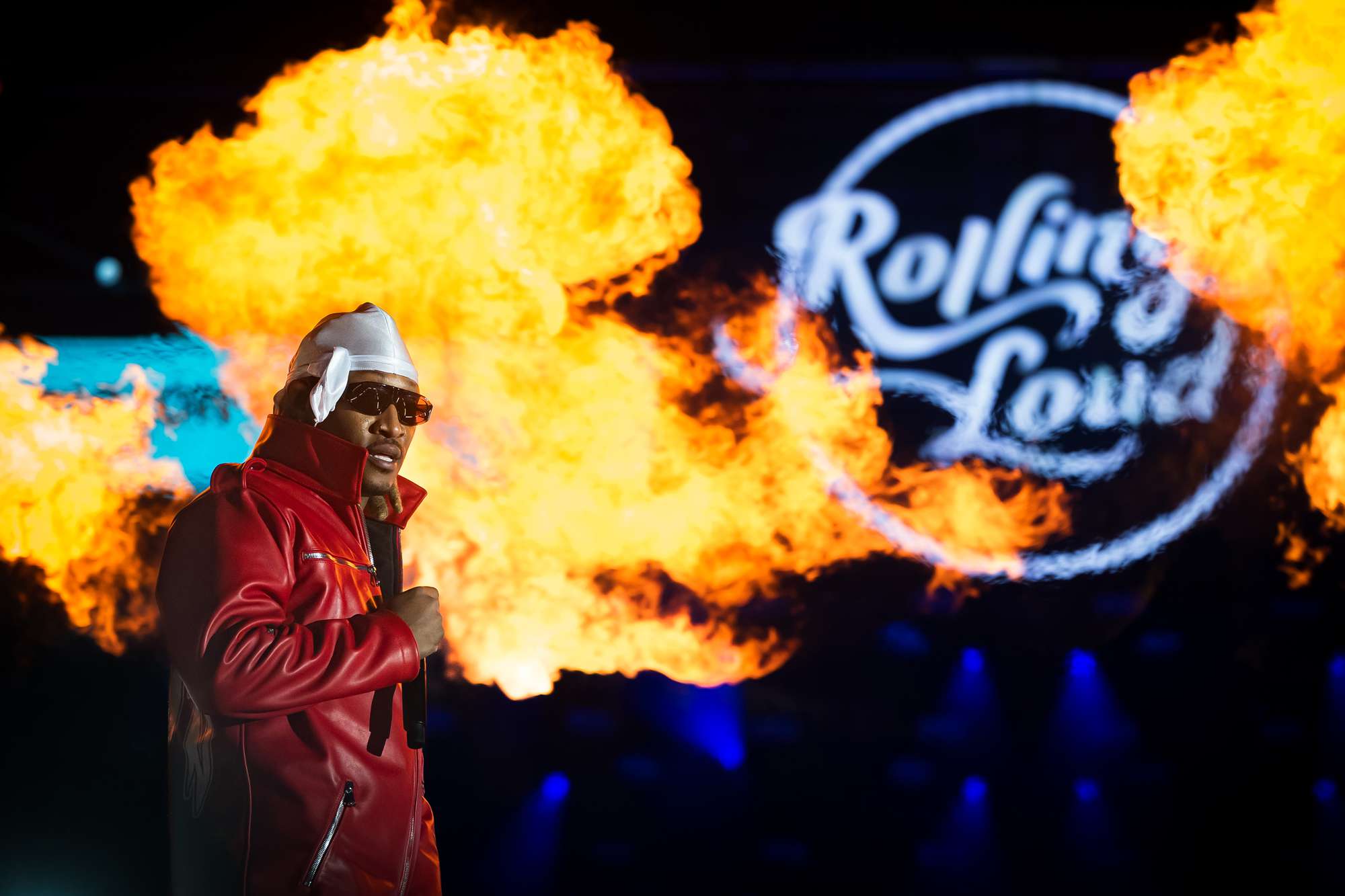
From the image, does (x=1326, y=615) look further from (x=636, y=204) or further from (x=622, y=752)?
(x=636, y=204)

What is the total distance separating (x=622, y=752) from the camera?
4.50 m

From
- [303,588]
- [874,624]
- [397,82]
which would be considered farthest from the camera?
[874,624]

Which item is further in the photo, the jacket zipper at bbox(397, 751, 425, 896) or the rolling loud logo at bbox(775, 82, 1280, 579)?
the rolling loud logo at bbox(775, 82, 1280, 579)

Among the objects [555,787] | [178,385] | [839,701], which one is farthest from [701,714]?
[178,385]

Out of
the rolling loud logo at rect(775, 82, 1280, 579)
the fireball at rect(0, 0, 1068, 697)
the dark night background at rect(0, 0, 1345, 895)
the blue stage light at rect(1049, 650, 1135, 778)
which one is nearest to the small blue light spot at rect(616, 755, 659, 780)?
the dark night background at rect(0, 0, 1345, 895)

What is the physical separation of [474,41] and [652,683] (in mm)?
3072

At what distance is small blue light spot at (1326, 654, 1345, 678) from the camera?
4.42 m

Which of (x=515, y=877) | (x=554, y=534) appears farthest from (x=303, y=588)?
(x=515, y=877)

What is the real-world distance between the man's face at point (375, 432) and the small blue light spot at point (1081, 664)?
132 inches

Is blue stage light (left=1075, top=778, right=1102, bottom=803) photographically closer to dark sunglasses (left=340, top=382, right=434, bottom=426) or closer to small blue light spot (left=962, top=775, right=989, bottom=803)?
small blue light spot (left=962, top=775, right=989, bottom=803)

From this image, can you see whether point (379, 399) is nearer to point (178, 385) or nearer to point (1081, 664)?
point (178, 385)

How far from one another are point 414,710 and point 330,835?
0.35m

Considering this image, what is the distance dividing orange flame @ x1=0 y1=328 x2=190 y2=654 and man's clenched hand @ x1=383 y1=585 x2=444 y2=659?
274cm

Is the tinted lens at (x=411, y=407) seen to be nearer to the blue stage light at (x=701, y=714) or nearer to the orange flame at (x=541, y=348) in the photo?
the orange flame at (x=541, y=348)
